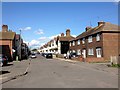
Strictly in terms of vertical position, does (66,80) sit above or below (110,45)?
below

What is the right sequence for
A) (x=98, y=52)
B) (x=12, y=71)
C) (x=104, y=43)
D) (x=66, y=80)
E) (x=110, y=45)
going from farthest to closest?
(x=98, y=52) → (x=110, y=45) → (x=104, y=43) → (x=12, y=71) → (x=66, y=80)

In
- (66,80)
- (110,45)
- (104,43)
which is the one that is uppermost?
(104,43)

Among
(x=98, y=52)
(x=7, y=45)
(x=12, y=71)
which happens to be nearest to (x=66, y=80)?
(x=12, y=71)

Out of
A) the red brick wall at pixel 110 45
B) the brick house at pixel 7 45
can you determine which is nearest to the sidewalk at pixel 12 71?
the red brick wall at pixel 110 45

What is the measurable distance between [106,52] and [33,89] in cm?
3495

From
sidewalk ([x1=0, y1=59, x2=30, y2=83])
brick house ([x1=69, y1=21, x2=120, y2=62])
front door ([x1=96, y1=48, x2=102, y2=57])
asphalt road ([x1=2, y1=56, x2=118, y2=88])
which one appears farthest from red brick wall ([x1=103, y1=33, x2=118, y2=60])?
asphalt road ([x1=2, y1=56, x2=118, y2=88])

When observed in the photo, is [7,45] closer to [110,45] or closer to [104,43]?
[104,43]

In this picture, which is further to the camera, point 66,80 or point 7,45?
point 7,45

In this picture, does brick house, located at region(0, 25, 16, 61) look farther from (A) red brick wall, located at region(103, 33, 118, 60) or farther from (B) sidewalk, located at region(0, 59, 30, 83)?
(B) sidewalk, located at region(0, 59, 30, 83)

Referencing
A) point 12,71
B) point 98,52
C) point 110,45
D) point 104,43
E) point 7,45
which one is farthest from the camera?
point 7,45

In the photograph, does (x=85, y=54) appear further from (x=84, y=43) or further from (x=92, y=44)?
(x=92, y=44)

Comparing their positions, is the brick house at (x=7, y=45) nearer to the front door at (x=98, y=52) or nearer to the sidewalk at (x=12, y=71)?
the front door at (x=98, y=52)

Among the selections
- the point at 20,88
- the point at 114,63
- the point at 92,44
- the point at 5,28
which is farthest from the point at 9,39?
the point at 20,88

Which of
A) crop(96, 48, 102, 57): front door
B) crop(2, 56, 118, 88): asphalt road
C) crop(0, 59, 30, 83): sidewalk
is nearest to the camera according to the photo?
crop(2, 56, 118, 88): asphalt road
